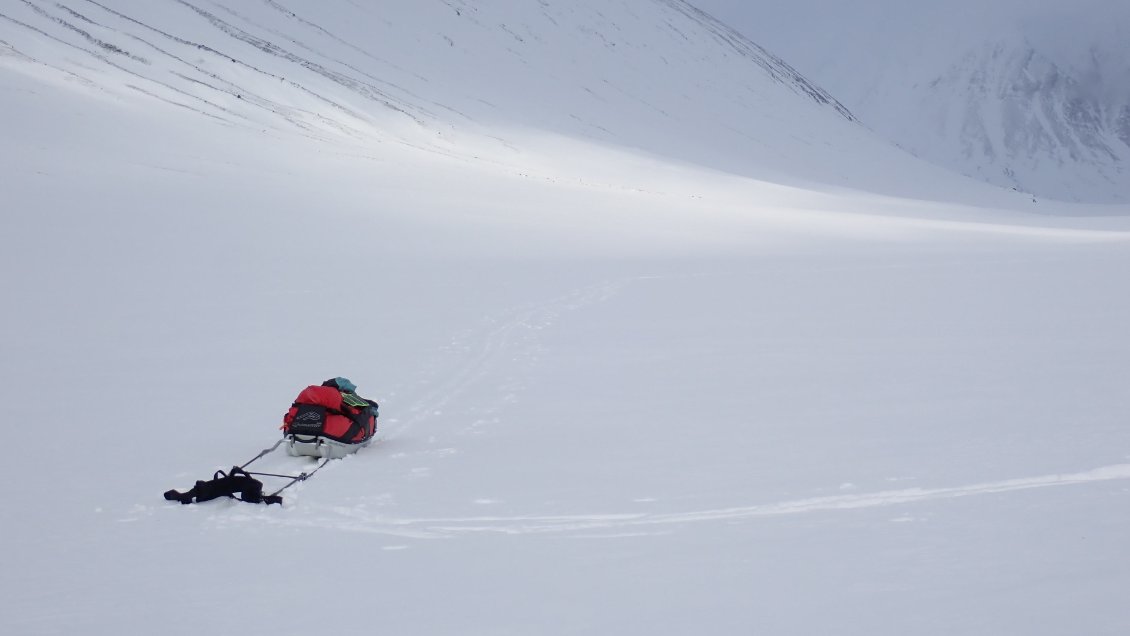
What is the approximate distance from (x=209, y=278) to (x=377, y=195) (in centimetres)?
924

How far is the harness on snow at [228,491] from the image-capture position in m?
5.14


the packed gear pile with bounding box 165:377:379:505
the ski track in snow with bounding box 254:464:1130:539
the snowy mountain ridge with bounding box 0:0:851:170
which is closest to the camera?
the ski track in snow with bounding box 254:464:1130:539

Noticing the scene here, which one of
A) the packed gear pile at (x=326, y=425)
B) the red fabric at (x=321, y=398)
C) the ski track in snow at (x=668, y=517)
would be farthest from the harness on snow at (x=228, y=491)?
the red fabric at (x=321, y=398)

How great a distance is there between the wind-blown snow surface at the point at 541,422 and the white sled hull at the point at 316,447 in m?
0.12

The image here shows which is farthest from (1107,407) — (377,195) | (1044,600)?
(377,195)

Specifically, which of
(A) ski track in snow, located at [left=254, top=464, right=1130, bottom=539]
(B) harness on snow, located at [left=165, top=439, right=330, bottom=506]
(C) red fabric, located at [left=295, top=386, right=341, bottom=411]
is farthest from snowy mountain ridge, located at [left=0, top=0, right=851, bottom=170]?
(A) ski track in snow, located at [left=254, top=464, right=1130, bottom=539]

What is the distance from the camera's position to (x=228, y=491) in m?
5.17

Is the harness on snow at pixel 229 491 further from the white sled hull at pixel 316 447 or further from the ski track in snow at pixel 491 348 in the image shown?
the ski track in snow at pixel 491 348

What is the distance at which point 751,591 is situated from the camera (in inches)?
147

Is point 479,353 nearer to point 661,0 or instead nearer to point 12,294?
point 12,294

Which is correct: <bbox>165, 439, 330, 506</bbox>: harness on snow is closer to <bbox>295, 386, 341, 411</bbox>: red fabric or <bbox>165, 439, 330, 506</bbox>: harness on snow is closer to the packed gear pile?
the packed gear pile

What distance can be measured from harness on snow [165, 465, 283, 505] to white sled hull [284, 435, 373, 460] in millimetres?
912

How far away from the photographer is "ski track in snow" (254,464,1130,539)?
4594mm

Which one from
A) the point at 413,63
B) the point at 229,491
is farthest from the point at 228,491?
the point at 413,63
